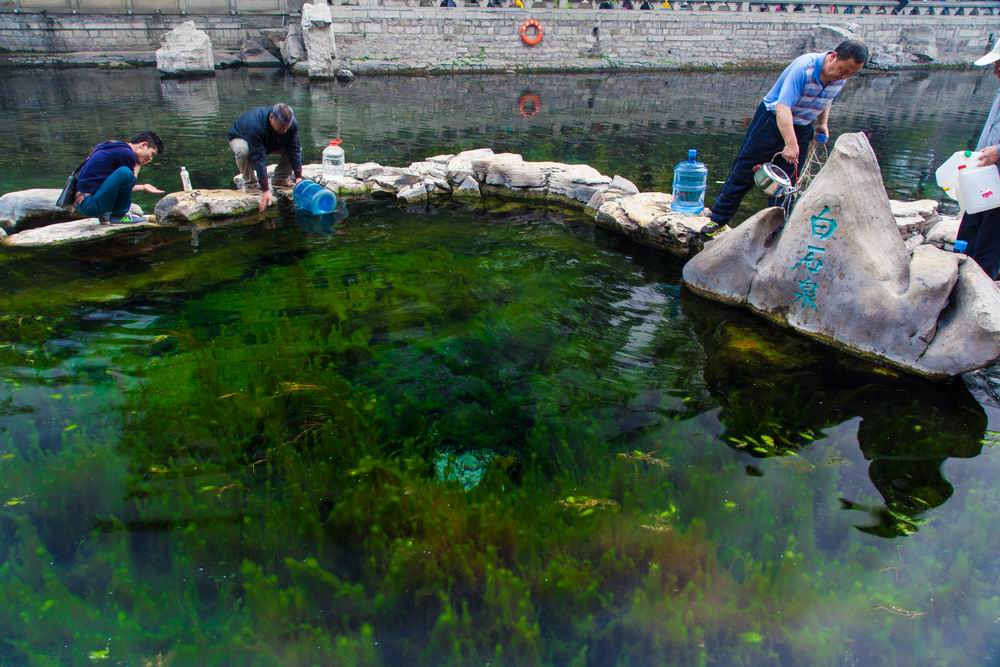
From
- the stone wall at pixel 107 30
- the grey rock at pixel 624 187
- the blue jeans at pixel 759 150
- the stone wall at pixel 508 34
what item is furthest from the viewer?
the stone wall at pixel 508 34

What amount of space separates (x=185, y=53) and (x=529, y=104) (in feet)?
43.7

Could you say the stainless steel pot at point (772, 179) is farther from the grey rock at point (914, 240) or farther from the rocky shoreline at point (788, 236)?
the grey rock at point (914, 240)

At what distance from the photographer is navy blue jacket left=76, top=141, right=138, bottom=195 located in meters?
7.34

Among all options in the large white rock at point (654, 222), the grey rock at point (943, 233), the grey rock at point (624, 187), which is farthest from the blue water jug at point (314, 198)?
the grey rock at point (943, 233)

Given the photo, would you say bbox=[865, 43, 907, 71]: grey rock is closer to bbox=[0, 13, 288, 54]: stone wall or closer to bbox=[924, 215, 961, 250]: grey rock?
bbox=[0, 13, 288, 54]: stone wall

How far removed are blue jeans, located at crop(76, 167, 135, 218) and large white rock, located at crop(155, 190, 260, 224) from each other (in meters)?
0.56

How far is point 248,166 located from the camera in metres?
8.84

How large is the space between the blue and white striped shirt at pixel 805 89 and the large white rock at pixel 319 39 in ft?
71.9

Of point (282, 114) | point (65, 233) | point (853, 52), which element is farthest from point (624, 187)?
point (65, 233)

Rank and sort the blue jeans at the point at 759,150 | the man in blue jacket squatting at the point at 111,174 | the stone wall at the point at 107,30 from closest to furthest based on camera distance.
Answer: the blue jeans at the point at 759,150 < the man in blue jacket squatting at the point at 111,174 < the stone wall at the point at 107,30

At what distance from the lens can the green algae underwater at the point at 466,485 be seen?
3.25 m

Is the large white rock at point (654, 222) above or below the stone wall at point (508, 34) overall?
below

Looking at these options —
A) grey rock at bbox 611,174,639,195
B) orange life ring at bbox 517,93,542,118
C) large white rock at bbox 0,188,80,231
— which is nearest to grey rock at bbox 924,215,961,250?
grey rock at bbox 611,174,639,195

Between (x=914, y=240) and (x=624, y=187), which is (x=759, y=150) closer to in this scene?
(x=914, y=240)
